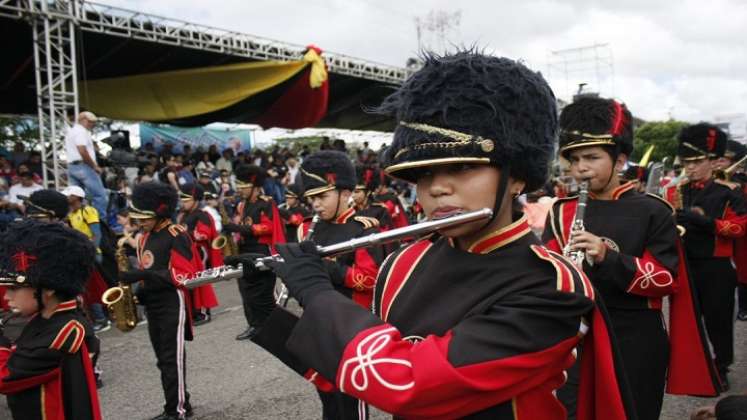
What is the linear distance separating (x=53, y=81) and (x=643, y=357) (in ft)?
33.8

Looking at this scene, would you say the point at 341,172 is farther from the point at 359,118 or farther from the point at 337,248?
the point at 359,118

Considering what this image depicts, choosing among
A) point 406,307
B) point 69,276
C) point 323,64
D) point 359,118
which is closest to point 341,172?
point 69,276

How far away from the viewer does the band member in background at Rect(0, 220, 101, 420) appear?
294 cm

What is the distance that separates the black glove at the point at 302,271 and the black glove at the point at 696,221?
4.31m

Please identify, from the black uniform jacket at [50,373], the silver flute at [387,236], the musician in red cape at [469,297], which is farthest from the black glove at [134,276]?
the musician in red cape at [469,297]

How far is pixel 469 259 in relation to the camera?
1719 millimetres

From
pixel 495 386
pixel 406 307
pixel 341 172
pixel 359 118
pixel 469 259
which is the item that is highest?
pixel 359 118

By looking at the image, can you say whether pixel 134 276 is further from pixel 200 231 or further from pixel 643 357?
pixel 200 231

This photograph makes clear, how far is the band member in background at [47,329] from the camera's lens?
2.94 metres

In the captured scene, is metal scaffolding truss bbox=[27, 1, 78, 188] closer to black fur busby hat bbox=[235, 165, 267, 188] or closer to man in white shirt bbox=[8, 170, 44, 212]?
man in white shirt bbox=[8, 170, 44, 212]

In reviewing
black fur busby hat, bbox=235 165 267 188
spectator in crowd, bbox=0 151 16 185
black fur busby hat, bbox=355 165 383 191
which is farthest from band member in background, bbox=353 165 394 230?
spectator in crowd, bbox=0 151 16 185

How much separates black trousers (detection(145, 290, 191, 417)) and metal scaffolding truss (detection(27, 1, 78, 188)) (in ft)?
19.0

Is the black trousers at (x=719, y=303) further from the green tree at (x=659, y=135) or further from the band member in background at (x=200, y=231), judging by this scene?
the green tree at (x=659, y=135)

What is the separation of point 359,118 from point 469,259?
65.8ft
